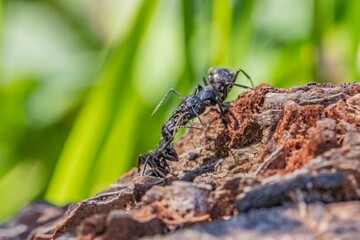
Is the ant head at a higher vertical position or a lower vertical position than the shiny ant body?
higher

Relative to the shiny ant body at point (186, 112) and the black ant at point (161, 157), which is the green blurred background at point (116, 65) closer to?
the shiny ant body at point (186, 112)

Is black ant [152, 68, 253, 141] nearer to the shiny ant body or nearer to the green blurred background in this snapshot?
the shiny ant body

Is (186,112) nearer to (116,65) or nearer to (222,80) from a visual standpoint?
(222,80)

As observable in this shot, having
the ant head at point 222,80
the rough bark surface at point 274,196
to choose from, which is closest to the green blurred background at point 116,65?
the ant head at point 222,80

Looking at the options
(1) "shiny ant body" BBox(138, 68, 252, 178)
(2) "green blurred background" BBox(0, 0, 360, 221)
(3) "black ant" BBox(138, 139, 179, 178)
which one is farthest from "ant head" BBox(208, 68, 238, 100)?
(2) "green blurred background" BBox(0, 0, 360, 221)

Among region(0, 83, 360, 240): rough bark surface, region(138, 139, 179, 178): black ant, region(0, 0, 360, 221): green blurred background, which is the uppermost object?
region(0, 0, 360, 221): green blurred background

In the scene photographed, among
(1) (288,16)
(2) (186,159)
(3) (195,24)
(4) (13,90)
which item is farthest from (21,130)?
(2) (186,159)
